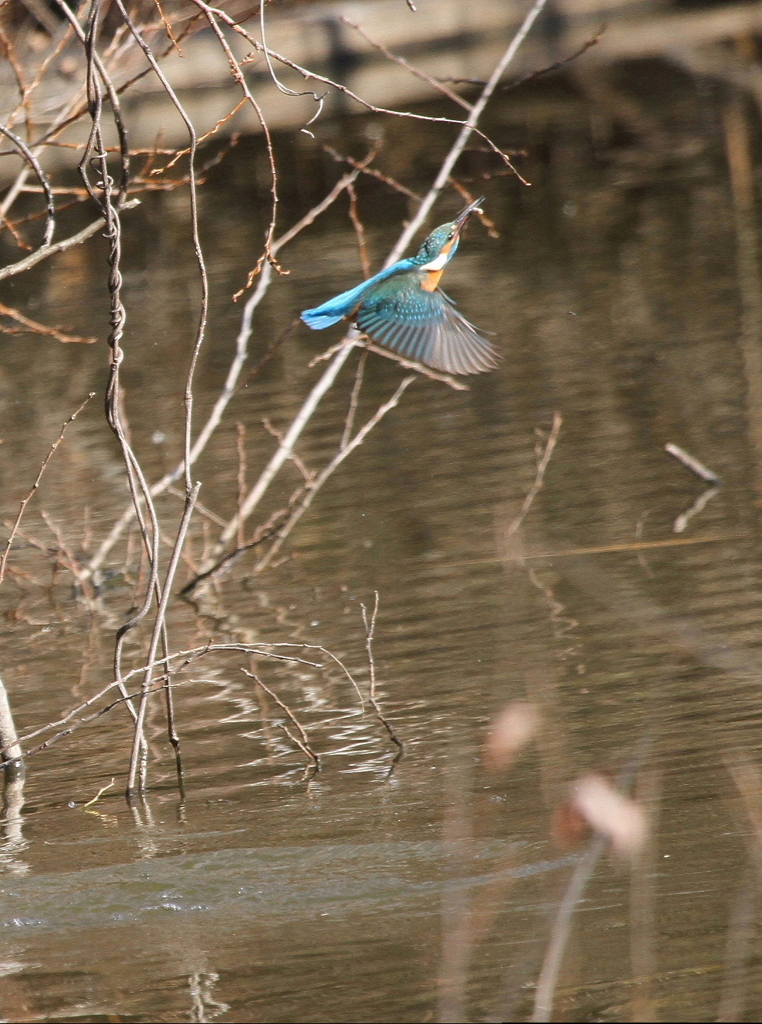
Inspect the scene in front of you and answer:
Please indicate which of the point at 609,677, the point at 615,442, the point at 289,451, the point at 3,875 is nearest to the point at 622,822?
the point at 609,677

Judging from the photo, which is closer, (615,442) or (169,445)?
(615,442)

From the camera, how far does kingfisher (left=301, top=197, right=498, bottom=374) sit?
4.38 meters

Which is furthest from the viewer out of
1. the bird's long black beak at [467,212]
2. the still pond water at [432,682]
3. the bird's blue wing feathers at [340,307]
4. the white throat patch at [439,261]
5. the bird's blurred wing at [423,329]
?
the bird's blurred wing at [423,329]

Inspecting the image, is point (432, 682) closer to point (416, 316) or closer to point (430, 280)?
point (416, 316)

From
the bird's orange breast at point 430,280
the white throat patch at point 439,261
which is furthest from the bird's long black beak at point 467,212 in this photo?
the bird's orange breast at point 430,280

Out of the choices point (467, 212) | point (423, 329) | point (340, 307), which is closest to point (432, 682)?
point (423, 329)

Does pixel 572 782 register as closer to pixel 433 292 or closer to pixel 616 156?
pixel 433 292

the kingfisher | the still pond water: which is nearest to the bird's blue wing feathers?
the kingfisher

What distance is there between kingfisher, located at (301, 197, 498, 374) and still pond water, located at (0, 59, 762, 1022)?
22.9 inches

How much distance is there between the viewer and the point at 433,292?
14.6 feet

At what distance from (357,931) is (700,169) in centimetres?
1122

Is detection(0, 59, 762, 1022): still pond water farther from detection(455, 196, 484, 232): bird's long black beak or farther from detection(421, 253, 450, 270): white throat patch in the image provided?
detection(455, 196, 484, 232): bird's long black beak

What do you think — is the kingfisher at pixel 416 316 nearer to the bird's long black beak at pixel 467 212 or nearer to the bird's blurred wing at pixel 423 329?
the bird's blurred wing at pixel 423 329

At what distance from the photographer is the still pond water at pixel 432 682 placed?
315 centimetres
